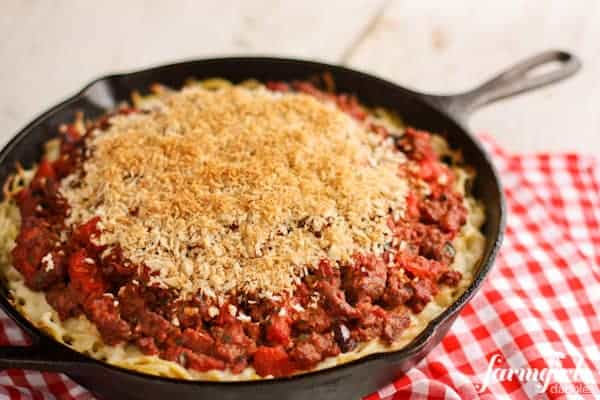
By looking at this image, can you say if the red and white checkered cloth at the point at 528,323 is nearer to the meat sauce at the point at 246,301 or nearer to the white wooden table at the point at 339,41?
the meat sauce at the point at 246,301

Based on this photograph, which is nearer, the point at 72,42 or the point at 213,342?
the point at 213,342

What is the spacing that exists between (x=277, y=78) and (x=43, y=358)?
2.48 meters

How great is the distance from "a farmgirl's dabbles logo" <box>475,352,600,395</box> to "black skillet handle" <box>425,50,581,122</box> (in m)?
1.45

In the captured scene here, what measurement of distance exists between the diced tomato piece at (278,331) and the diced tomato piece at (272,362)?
0.17 feet

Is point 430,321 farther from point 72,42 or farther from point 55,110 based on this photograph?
point 72,42

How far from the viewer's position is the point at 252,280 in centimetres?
367

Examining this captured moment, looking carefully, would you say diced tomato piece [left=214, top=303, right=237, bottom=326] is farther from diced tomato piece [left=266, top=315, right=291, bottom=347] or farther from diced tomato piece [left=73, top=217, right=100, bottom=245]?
diced tomato piece [left=73, top=217, right=100, bottom=245]

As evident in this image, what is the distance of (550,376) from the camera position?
409 centimetres

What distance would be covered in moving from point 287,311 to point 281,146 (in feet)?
3.27

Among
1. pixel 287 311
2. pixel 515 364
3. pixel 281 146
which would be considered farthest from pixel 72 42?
pixel 515 364

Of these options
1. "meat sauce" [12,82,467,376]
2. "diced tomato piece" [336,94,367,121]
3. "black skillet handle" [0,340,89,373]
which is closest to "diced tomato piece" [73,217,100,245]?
"meat sauce" [12,82,467,376]

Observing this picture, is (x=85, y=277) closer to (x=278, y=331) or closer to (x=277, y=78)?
(x=278, y=331)

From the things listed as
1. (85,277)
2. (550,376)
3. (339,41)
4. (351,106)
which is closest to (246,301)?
(85,277)

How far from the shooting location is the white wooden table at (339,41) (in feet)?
20.6
